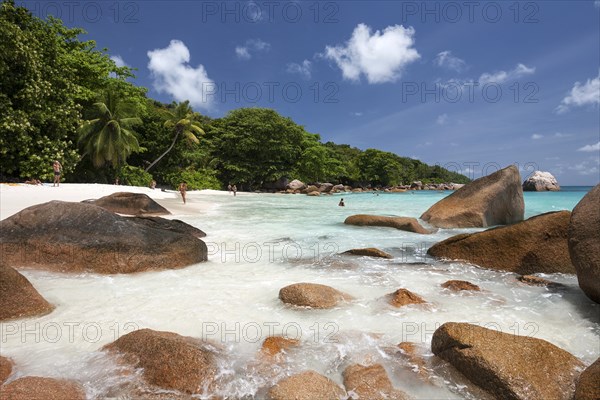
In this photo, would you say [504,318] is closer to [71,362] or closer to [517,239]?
[517,239]

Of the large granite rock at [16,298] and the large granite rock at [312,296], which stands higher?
the large granite rock at [16,298]

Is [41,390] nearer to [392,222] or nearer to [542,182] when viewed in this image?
[392,222]

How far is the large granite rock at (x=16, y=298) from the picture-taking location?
356 cm

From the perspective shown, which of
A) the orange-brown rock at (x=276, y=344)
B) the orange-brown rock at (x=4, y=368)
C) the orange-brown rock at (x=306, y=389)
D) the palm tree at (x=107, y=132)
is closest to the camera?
the orange-brown rock at (x=306, y=389)

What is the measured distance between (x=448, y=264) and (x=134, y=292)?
543 centimetres

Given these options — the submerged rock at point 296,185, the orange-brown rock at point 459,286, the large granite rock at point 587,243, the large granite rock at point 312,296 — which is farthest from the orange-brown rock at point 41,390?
the submerged rock at point 296,185

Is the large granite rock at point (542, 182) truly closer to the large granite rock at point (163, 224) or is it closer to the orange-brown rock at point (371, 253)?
the orange-brown rock at point (371, 253)

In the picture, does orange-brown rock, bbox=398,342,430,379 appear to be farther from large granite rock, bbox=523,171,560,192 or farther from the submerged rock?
large granite rock, bbox=523,171,560,192

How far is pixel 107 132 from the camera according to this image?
27.3 metres

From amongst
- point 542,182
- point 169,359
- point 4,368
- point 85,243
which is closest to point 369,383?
point 169,359

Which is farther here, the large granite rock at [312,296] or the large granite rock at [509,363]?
the large granite rock at [312,296]

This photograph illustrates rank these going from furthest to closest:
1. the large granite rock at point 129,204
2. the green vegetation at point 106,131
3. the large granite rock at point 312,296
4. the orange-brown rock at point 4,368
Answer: the green vegetation at point 106,131, the large granite rock at point 129,204, the large granite rock at point 312,296, the orange-brown rock at point 4,368

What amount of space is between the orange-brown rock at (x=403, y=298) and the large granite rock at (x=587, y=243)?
1996 millimetres

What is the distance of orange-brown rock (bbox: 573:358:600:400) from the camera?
223 centimetres
